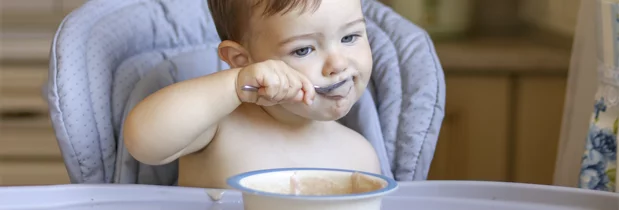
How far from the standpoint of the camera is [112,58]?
1110 millimetres

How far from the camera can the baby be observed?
2.81 feet

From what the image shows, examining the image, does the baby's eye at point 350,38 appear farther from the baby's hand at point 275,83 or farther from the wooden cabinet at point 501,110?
the wooden cabinet at point 501,110

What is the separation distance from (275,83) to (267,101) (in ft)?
0.14

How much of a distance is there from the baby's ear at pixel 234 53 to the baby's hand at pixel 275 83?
0.35 ft

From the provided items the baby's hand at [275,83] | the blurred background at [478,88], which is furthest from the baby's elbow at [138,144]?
the blurred background at [478,88]

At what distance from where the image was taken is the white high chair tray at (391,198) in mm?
820

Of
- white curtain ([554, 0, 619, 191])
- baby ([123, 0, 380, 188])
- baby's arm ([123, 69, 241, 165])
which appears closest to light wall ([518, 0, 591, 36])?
white curtain ([554, 0, 619, 191])

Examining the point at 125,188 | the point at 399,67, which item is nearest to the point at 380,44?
the point at 399,67

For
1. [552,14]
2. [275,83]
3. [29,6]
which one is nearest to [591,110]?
[275,83]

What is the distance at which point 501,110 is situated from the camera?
2.09m

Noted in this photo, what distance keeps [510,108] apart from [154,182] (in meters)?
1.24

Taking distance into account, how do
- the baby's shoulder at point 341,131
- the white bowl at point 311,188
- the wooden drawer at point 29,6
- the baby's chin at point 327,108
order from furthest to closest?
1. the wooden drawer at point 29,6
2. the baby's shoulder at point 341,131
3. the baby's chin at point 327,108
4. the white bowl at point 311,188

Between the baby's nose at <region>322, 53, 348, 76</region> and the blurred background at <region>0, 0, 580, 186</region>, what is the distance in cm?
119

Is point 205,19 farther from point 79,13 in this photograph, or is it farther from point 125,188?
point 125,188
